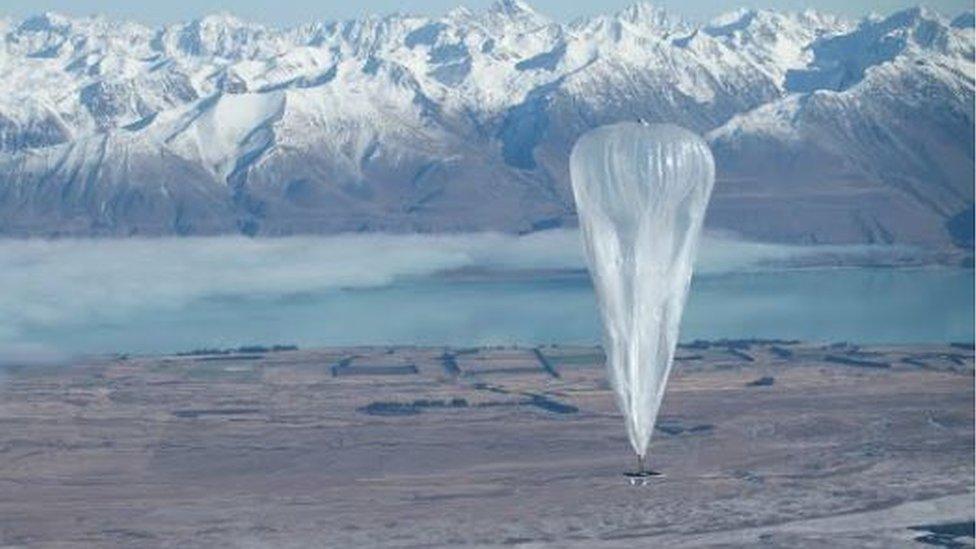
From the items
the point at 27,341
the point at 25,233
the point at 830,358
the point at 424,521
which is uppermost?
the point at 424,521

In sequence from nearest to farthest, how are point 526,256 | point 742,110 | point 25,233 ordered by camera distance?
point 526,256, point 25,233, point 742,110

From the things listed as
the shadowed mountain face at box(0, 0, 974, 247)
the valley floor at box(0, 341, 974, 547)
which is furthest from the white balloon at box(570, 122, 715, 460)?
the shadowed mountain face at box(0, 0, 974, 247)

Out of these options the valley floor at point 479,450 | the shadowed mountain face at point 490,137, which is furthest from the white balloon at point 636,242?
the shadowed mountain face at point 490,137

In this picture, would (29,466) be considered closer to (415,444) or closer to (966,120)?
(415,444)

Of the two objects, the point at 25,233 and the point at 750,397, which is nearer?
the point at 750,397

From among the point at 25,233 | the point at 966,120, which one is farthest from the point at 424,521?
the point at 966,120

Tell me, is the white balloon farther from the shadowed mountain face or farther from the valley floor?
the shadowed mountain face

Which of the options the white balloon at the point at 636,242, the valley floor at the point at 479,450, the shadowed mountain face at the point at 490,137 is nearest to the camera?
the white balloon at the point at 636,242

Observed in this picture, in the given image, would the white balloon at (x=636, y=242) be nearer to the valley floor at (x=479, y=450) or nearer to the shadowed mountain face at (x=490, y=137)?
the valley floor at (x=479, y=450)
